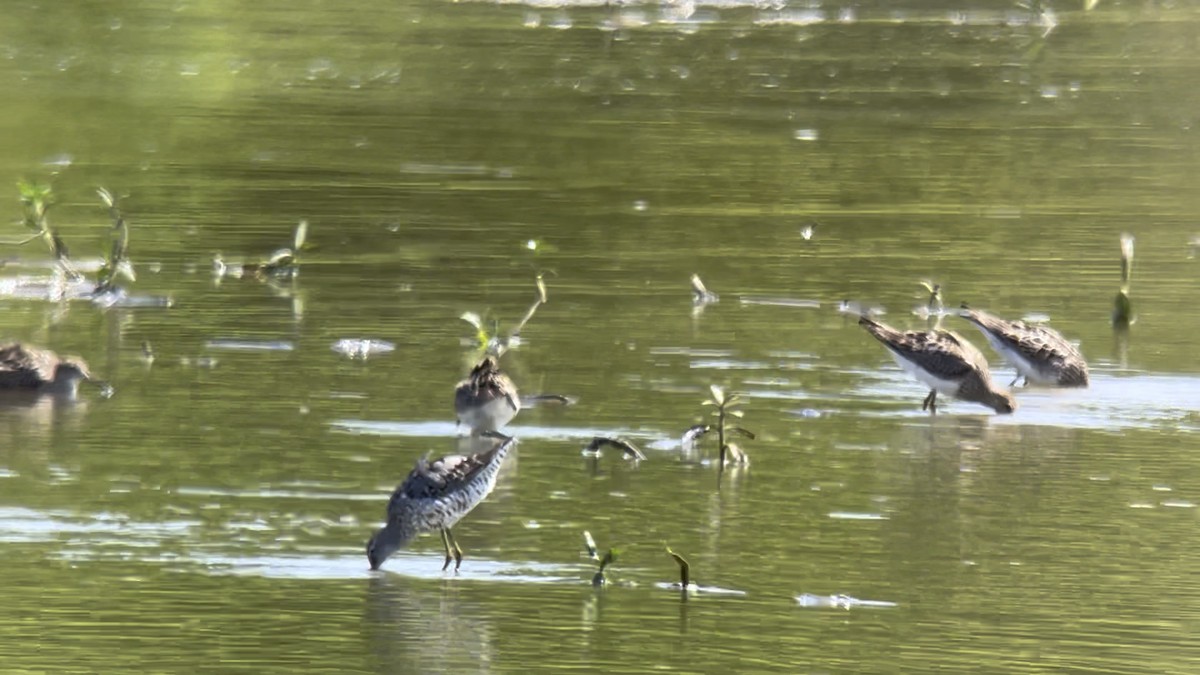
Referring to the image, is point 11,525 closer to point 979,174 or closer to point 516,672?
point 516,672

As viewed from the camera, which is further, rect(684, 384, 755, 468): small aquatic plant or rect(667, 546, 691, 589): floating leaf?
rect(684, 384, 755, 468): small aquatic plant

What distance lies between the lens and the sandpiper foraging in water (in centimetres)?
1227

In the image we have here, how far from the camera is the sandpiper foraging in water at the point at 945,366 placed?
1227 centimetres

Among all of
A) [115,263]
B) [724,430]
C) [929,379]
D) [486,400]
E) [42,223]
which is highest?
[42,223]

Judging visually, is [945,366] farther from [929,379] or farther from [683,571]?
[683,571]

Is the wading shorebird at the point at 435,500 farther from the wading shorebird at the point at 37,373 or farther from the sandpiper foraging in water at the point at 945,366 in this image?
the wading shorebird at the point at 37,373

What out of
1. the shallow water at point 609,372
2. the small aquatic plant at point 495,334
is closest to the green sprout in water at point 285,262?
the shallow water at point 609,372

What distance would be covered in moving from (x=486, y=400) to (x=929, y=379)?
2245 millimetres

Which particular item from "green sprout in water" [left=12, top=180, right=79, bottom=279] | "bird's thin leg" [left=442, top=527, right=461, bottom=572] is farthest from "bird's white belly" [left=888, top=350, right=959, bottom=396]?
"green sprout in water" [left=12, top=180, right=79, bottom=279]

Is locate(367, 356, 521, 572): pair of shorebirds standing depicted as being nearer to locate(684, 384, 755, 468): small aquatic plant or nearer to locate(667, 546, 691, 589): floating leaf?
locate(667, 546, 691, 589): floating leaf

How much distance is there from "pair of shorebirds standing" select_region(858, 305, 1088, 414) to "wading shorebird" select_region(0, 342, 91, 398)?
3833mm

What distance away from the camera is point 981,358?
12531 mm

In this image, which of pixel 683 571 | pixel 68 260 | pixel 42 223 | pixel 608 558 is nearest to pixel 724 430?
pixel 683 571

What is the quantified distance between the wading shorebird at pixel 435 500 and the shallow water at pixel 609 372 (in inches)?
4.6
